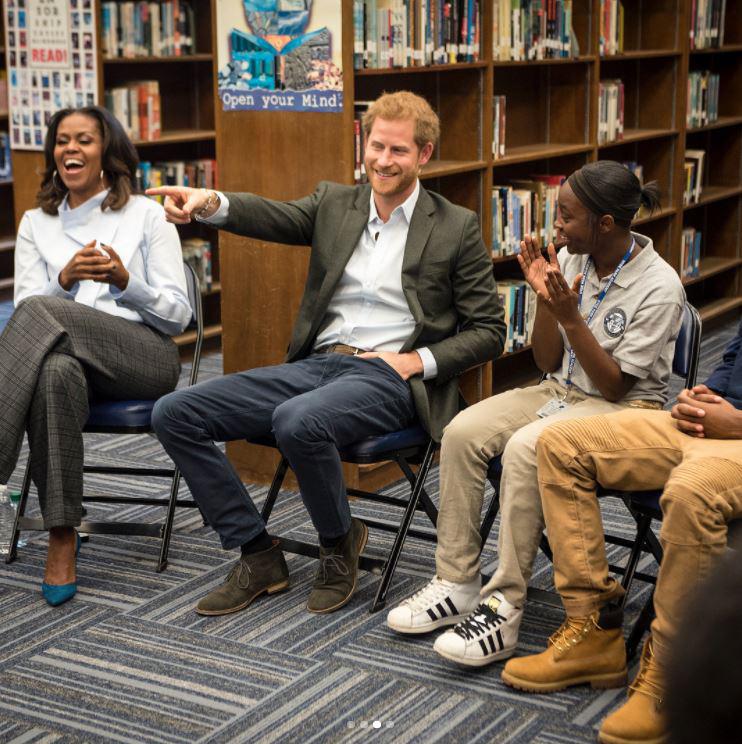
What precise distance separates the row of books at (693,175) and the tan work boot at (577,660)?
4.18m

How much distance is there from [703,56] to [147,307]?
4831mm

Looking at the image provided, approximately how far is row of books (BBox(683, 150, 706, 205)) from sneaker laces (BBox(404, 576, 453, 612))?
4041 millimetres

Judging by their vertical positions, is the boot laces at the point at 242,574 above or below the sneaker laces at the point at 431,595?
below

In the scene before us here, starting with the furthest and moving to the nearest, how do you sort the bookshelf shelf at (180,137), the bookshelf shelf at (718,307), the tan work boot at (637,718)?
the bookshelf shelf at (718,307) < the bookshelf shelf at (180,137) < the tan work boot at (637,718)

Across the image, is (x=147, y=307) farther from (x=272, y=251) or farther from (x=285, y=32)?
(x=285, y=32)

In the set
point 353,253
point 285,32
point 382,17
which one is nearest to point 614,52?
point 382,17

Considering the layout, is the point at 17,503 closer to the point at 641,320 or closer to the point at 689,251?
the point at 641,320

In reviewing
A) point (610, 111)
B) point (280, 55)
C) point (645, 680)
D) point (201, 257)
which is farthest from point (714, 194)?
point (645, 680)

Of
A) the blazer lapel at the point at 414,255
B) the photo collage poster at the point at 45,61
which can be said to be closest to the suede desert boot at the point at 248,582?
the blazer lapel at the point at 414,255

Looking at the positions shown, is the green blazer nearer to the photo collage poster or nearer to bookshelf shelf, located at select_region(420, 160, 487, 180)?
bookshelf shelf, located at select_region(420, 160, 487, 180)

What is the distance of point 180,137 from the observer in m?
6.01

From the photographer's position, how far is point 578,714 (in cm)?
250

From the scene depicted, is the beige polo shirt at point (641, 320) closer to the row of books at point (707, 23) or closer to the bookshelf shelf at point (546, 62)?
the bookshelf shelf at point (546, 62)

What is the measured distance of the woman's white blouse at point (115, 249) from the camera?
343cm
